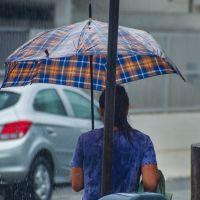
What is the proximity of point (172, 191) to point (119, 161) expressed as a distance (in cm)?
752

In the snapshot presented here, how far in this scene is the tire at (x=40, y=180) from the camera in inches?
423

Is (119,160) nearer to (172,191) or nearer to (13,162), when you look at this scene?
(13,162)

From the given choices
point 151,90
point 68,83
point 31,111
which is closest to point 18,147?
point 31,111

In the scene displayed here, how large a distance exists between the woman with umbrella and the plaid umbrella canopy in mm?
364

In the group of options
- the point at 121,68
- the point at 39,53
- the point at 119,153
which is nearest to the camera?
the point at 119,153

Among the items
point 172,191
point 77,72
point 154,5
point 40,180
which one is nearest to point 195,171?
point 77,72

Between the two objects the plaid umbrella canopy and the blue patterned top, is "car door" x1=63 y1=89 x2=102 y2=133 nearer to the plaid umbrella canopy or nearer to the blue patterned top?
the plaid umbrella canopy

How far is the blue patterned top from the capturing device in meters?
4.90

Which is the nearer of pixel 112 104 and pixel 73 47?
pixel 112 104

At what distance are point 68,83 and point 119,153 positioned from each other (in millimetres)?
1113

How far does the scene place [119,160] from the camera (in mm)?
4918

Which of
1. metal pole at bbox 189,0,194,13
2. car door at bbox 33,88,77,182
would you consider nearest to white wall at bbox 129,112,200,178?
car door at bbox 33,88,77,182

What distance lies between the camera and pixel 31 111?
1077 cm

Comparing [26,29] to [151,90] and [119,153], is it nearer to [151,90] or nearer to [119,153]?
[151,90]
